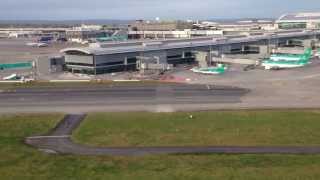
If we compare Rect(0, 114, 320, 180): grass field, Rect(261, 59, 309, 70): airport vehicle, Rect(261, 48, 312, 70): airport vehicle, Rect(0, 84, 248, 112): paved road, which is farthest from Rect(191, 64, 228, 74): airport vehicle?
Rect(0, 114, 320, 180): grass field

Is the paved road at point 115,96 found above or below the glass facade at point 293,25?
below

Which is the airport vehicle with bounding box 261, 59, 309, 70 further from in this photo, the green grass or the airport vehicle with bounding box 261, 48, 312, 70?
the green grass

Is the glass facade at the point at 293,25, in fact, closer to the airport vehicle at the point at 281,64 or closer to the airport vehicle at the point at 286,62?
the airport vehicle at the point at 286,62

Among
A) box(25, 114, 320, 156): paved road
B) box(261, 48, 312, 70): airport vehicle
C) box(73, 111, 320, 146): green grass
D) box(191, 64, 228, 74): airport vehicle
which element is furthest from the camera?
box(261, 48, 312, 70): airport vehicle

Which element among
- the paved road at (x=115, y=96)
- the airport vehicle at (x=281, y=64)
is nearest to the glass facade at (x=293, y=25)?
the airport vehicle at (x=281, y=64)

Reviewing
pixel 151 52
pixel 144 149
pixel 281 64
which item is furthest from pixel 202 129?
pixel 281 64

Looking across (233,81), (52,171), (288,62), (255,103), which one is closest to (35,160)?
(52,171)

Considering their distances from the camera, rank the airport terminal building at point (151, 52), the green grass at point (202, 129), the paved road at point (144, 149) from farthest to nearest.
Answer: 1. the airport terminal building at point (151, 52)
2. the green grass at point (202, 129)
3. the paved road at point (144, 149)
